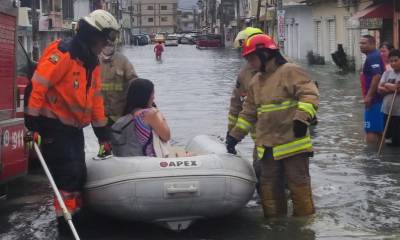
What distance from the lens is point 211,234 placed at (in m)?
6.98

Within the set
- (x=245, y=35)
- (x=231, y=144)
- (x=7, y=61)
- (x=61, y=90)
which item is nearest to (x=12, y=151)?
(x=7, y=61)

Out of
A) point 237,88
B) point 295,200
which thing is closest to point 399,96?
point 237,88

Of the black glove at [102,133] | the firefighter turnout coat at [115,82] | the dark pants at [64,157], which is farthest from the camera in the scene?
the firefighter turnout coat at [115,82]

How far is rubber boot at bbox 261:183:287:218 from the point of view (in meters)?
7.14

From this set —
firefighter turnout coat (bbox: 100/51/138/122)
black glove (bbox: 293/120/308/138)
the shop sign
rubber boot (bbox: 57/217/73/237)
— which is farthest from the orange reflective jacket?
the shop sign

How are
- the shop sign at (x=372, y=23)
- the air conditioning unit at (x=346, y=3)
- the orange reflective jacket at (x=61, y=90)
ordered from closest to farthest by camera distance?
the orange reflective jacket at (x=61, y=90) → the shop sign at (x=372, y=23) → the air conditioning unit at (x=346, y=3)

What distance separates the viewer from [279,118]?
22.5 ft

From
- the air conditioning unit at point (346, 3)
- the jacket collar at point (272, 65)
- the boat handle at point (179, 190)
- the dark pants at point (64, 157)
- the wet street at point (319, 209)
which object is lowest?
the wet street at point (319, 209)

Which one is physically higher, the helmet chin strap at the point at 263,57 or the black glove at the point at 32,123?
the helmet chin strap at the point at 263,57

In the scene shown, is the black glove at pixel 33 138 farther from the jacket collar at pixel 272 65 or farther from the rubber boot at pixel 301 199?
the rubber boot at pixel 301 199

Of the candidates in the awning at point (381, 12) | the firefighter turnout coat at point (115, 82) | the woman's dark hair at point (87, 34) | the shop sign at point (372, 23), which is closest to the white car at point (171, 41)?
the awning at point (381, 12)

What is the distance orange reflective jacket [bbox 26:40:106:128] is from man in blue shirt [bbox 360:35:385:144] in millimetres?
5192

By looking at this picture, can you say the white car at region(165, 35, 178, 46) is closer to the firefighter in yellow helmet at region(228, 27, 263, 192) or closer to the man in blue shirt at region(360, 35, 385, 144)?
the man in blue shirt at region(360, 35, 385, 144)

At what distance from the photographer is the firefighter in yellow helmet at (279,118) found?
680 centimetres
